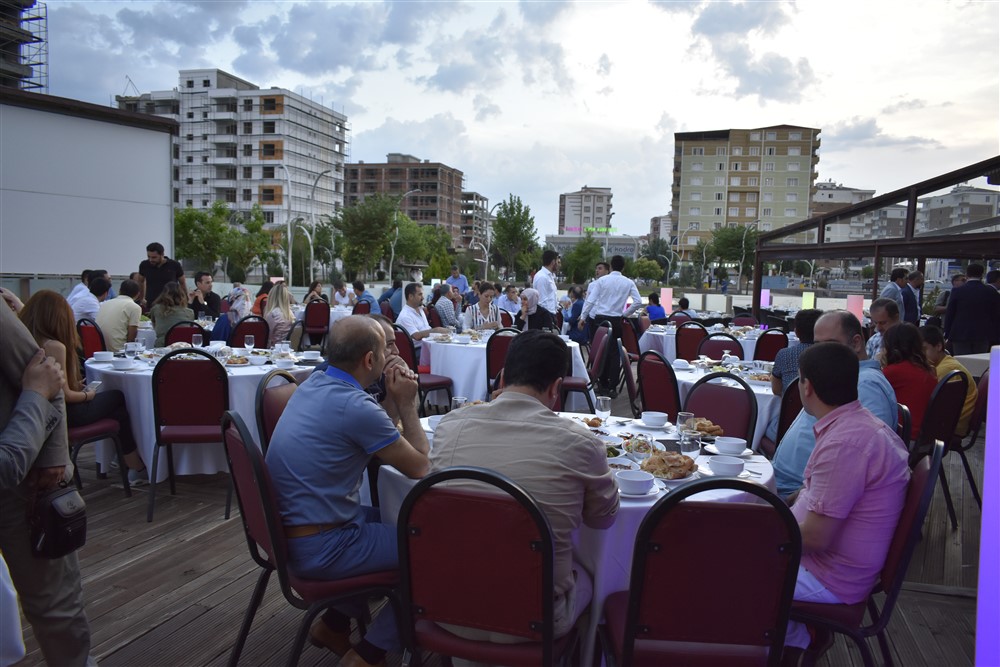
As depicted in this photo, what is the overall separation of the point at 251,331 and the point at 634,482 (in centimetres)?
612

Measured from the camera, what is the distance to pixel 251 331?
7.40 m

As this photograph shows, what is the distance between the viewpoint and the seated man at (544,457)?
6.22ft

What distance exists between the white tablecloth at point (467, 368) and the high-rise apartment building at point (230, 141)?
76202mm

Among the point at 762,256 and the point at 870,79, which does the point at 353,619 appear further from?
the point at 762,256

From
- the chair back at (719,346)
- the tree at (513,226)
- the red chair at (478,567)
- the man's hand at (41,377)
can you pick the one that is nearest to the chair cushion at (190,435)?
the man's hand at (41,377)

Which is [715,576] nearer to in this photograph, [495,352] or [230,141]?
[495,352]

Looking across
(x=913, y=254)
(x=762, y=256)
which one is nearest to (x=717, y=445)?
(x=913, y=254)

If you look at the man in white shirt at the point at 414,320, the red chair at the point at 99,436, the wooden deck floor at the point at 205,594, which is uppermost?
the man in white shirt at the point at 414,320

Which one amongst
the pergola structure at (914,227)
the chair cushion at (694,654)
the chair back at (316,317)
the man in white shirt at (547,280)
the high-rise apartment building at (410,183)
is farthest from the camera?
the high-rise apartment building at (410,183)

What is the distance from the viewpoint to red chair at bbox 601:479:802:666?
5.50 feet

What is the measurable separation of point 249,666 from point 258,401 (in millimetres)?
1151

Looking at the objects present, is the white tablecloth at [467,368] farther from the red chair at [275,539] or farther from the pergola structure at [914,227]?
the red chair at [275,539]

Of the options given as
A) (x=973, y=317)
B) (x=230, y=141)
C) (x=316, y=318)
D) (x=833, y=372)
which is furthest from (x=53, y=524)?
(x=230, y=141)

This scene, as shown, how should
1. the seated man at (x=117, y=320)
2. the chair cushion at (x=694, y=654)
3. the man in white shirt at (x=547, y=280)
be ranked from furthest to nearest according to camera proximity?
A: the man in white shirt at (x=547, y=280) < the seated man at (x=117, y=320) < the chair cushion at (x=694, y=654)
